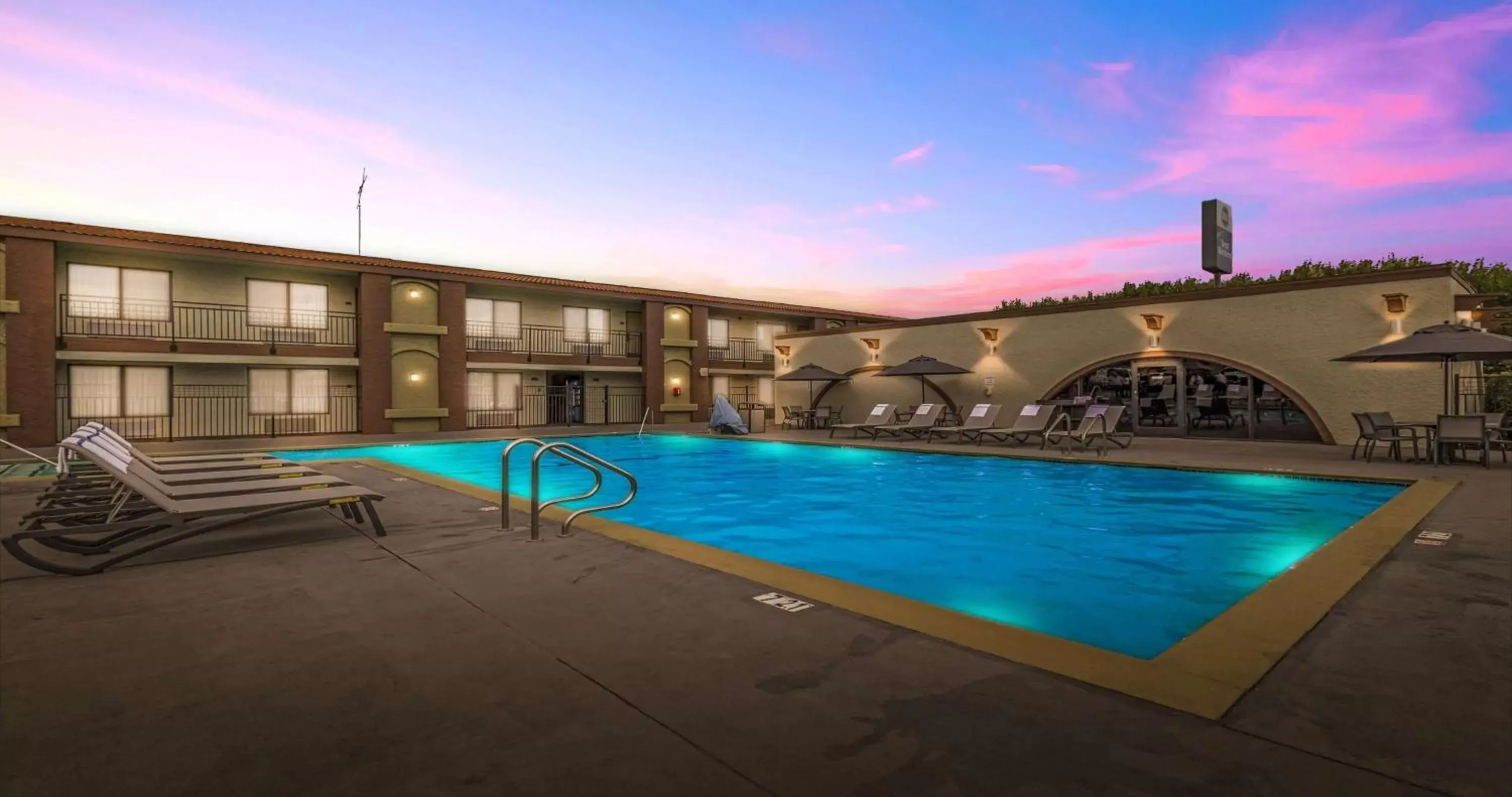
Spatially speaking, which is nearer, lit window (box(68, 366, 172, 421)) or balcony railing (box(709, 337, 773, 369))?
lit window (box(68, 366, 172, 421))

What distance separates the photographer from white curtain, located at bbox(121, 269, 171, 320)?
19.2 meters

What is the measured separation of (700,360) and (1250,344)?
19.5 meters

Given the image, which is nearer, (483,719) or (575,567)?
(483,719)

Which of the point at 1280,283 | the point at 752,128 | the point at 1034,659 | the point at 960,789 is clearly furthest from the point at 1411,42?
the point at 960,789

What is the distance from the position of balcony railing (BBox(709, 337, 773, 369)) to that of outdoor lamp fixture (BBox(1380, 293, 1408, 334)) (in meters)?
22.5

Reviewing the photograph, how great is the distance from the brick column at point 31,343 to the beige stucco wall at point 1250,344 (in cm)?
2258

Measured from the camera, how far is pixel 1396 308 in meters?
13.3

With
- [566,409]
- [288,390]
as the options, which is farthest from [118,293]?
[566,409]

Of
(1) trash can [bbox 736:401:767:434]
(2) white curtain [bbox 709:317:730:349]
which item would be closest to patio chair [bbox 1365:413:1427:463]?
(1) trash can [bbox 736:401:767:434]

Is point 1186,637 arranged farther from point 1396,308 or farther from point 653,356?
point 653,356

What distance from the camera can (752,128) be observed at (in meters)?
20.4

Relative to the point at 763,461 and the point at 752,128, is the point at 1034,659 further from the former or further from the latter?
the point at 752,128

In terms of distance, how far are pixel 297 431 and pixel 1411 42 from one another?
2956 cm

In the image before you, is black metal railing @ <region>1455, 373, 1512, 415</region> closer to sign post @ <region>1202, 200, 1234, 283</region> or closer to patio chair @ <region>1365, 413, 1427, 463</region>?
patio chair @ <region>1365, 413, 1427, 463</region>
